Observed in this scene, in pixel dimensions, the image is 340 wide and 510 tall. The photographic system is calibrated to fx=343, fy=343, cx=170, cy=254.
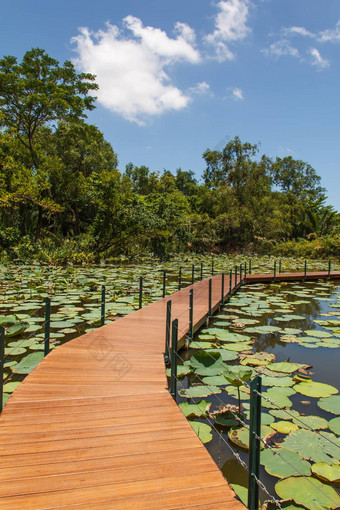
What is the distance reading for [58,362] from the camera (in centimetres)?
330

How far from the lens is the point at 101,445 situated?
6.42 feet

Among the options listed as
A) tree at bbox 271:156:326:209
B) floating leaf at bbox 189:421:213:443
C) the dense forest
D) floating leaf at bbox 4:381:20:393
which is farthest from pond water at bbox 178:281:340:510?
tree at bbox 271:156:326:209

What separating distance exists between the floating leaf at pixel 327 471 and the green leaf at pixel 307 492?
0.05 meters

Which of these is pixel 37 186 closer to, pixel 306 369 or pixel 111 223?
pixel 111 223

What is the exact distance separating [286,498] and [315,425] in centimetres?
96

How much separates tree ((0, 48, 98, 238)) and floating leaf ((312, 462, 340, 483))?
13.4 meters

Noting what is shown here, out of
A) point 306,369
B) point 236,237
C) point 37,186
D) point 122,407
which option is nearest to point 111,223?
point 37,186

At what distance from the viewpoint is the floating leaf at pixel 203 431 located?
8.34ft

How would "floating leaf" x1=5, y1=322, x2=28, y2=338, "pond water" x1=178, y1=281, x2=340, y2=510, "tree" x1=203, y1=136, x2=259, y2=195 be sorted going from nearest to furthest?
"pond water" x1=178, y1=281, x2=340, y2=510 → "floating leaf" x1=5, y1=322, x2=28, y2=338 → "tree" x1=203, y1=136, x2=259, y2=195

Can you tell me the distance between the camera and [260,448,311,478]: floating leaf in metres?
2.13

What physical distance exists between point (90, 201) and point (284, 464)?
1542cm

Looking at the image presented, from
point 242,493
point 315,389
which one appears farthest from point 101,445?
point 315,389

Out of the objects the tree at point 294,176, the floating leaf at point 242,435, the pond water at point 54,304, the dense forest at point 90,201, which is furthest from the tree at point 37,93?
the tree at point 294,176

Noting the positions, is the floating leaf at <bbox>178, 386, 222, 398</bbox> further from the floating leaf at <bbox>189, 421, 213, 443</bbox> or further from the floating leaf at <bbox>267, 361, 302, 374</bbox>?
the floating leaf at <bbox>267, 361, 302, 374</bbox>
